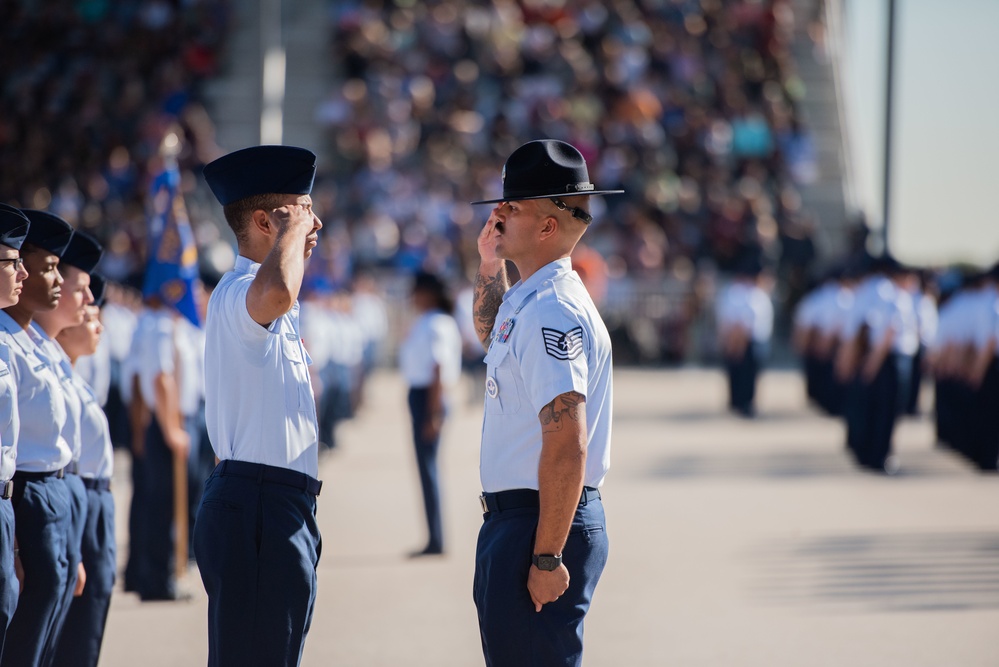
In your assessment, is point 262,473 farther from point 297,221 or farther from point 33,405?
point 33,405

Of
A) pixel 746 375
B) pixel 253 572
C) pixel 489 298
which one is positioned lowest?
pixel 253 572

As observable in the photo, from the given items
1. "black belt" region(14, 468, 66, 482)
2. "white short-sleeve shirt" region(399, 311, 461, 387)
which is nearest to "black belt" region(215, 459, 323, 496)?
"black belt" region(14, 468, 66, 482)

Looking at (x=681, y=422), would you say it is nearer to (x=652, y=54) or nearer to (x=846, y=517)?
(x=846, y=517)

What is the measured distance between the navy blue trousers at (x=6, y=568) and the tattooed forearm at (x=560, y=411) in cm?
177

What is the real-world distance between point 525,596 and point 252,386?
3.39 feet

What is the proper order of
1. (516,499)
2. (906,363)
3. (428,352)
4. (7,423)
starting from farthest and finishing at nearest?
(906,363)
(428,352)
(7,423)
(516,499)

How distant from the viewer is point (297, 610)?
3867 mm

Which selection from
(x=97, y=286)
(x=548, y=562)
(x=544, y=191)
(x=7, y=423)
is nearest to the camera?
(x=548, y=562)

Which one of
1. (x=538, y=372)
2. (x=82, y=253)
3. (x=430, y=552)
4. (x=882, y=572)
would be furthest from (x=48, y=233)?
(x=882, y=572)

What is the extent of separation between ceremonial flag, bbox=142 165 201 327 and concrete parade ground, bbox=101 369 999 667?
174cm

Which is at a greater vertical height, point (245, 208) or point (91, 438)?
point (245, 208)

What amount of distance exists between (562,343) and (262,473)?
1.00 metres

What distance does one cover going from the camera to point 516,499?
3744 millimetres

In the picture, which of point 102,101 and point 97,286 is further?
point 102,101
